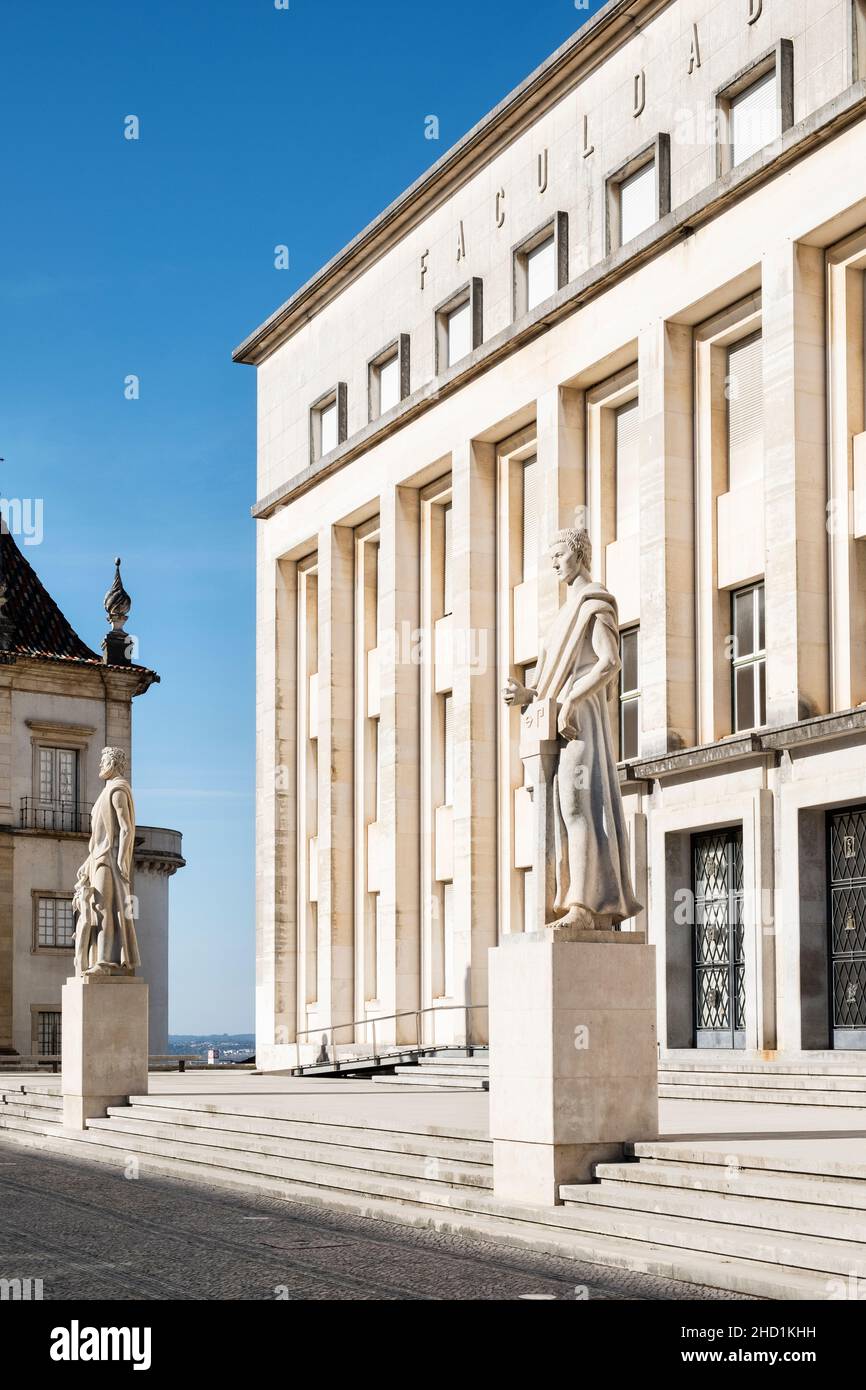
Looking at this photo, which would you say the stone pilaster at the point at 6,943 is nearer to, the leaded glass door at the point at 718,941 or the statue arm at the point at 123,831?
the leaded glass door at the point at 718,941

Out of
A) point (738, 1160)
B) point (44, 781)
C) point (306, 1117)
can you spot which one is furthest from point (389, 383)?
point (738, 1160)

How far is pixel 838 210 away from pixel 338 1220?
15.7m

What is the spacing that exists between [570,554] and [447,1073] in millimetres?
16266

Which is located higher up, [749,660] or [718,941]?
[749,660]

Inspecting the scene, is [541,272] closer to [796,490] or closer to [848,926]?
[796,490]

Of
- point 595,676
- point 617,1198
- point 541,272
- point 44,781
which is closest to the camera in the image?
point 617,1198

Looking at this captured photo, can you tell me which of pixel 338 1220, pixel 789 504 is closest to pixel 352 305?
pixel 789 504

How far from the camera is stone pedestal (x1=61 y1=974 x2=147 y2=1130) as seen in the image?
22.2m

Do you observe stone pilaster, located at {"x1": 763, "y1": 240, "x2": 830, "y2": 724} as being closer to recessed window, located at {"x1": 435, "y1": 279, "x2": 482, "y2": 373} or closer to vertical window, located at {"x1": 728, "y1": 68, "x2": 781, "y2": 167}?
vertical window, located at {"x1": 728, "y1": 68, "x2": 781, "y2": 167}

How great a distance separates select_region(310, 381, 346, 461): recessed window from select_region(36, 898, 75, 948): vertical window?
18.8 meters

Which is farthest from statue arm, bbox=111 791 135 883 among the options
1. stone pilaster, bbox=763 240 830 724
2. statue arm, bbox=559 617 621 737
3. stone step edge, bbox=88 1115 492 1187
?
statue arm, bbox=559 617 621 737

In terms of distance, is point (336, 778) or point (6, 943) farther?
point (6, 943)

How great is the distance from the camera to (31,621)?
5506cm

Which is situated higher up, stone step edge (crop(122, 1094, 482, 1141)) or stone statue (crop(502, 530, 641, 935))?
stone statue (crop(502, 530, 641, 935))
